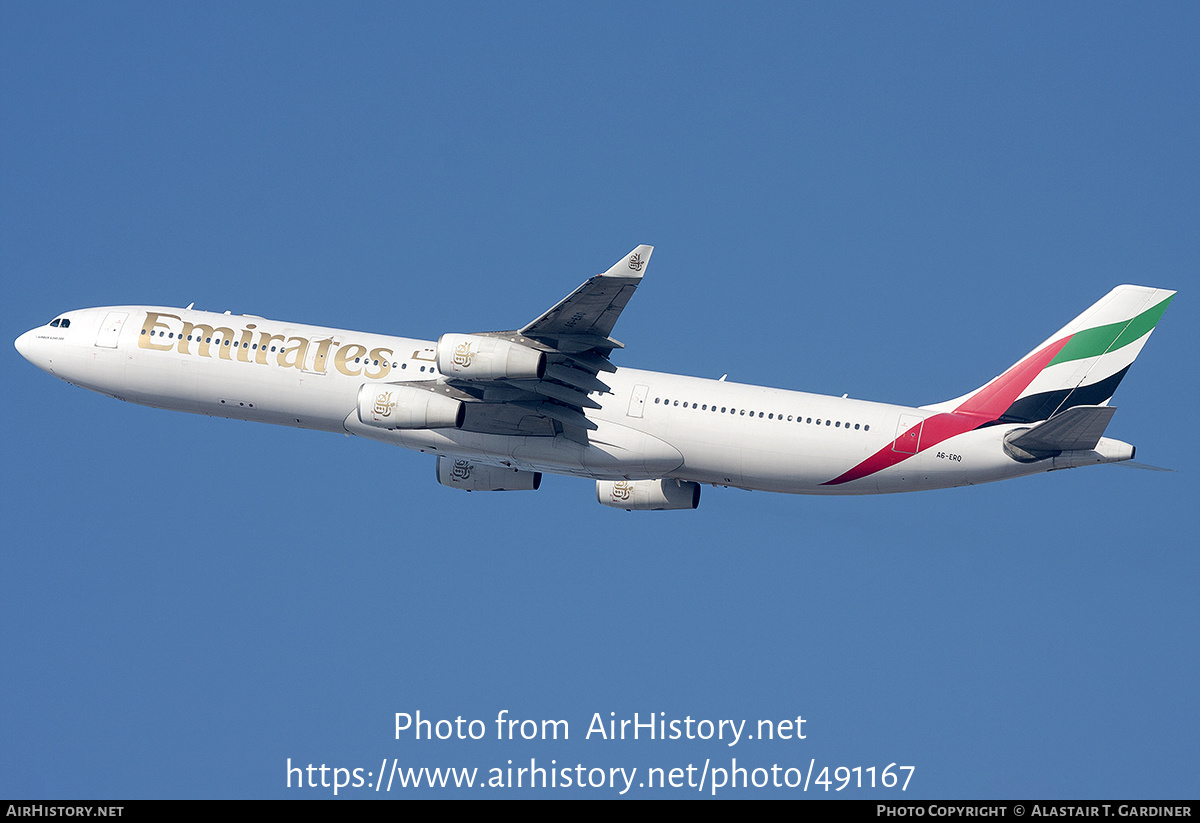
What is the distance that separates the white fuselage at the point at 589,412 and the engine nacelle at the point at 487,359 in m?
4.19

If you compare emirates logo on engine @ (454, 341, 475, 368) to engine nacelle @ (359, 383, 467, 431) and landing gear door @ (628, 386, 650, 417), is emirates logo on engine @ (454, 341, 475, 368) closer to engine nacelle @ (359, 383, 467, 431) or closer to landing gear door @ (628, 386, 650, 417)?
engine nacelle @ (359, 383, 467, 431)

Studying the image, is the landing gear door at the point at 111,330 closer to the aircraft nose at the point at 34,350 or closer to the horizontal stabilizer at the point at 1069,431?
the aircraft nose at the point at 34,350

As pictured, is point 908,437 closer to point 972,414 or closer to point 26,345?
point 972,414

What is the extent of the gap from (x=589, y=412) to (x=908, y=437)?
32.9ft

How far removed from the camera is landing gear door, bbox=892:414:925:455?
41562mm

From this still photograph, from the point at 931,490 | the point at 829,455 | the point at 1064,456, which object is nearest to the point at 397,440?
the point at 829,455

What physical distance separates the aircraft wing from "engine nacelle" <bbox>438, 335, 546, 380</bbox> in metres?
0.44

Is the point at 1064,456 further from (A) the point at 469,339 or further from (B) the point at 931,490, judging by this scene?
(A) the point at 469,339

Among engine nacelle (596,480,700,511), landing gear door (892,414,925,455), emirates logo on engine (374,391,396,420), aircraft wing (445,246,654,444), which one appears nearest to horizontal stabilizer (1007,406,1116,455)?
landing gear door (892,414,925,455)

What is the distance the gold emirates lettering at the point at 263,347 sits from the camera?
4462cm

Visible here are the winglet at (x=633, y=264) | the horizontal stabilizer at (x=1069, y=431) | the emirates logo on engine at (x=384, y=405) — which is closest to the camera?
the winglet at (x=633, y=264)

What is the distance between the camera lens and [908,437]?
41.6 m

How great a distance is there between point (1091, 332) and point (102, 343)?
108ft

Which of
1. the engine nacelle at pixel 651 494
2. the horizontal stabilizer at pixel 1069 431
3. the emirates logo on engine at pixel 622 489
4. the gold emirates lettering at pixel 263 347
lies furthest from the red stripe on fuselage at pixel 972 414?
the gold emirates lettering at pixel 263 347
